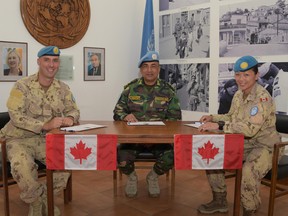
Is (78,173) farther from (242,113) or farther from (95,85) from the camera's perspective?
(242,113)

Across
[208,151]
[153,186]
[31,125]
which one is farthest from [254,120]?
[31,125]

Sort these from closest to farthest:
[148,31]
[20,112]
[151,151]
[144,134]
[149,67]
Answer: [144,134] < [20,112] < [151,151] < [149,67] < [148,31]

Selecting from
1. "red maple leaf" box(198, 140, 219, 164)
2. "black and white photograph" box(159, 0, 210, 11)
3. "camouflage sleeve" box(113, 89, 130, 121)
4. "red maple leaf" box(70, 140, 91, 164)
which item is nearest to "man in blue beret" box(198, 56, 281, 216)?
"red maple leaf" box(198, 140, 219, 164)

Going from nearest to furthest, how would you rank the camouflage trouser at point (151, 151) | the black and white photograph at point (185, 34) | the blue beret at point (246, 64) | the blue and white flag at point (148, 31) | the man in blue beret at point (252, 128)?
the man in blue beret at point (252, 128) < the blue beret at point (246, 64) < the camouflage trouser at point (151, 151) < the black and white photograph at point (185, 34) < the blue and white flag at point (148, 31)

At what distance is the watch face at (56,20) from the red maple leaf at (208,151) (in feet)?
8.17

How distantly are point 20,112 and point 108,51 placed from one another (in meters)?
2.19

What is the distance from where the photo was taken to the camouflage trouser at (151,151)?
3.06m

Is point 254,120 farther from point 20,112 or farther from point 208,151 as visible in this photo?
point 20,112

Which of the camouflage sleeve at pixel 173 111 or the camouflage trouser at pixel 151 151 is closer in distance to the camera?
the camouflage trouser at pixel 151 151

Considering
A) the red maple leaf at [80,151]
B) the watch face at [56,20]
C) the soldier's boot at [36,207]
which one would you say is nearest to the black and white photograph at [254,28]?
the watch face at [56,20]

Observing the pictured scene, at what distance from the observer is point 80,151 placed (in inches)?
92.4

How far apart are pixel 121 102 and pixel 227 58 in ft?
4.67

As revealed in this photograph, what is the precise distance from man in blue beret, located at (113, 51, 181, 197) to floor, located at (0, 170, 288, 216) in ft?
0.56

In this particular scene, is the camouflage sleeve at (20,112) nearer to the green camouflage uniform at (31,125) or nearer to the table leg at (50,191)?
the green camouflage uniform at (31,125)
